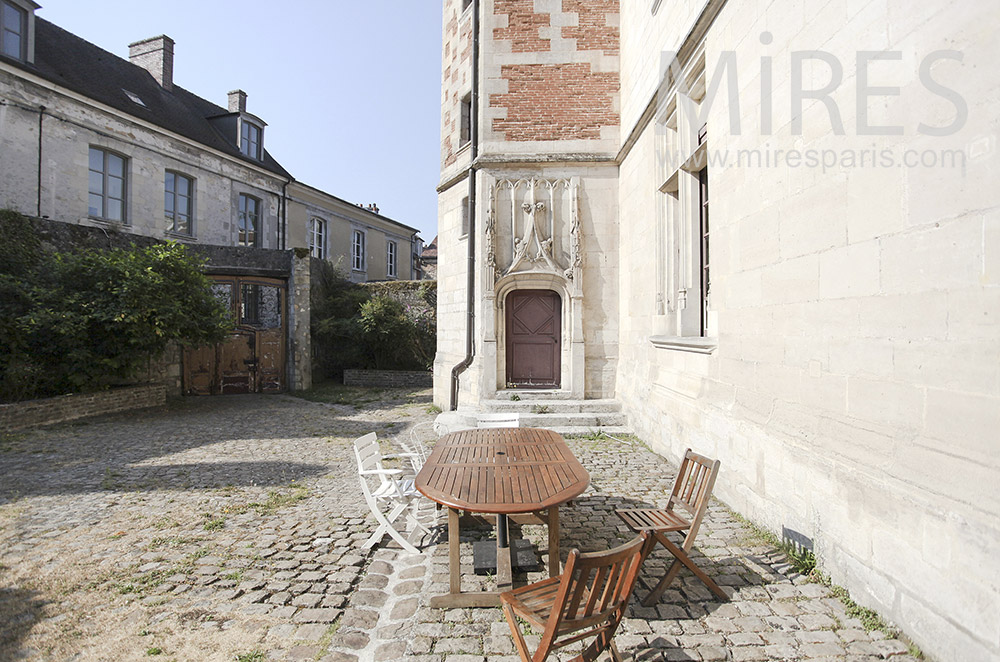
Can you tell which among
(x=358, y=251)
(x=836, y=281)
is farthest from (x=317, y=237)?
(x=836, y=281)

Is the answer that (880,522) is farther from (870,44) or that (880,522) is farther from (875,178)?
(870,44)

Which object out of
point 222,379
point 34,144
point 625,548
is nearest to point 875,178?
point 625,548

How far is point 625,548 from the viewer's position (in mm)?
2045

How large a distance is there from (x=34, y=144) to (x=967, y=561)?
16862 millimetres

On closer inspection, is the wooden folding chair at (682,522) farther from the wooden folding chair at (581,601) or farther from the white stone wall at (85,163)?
the white stone wall at (85,163)

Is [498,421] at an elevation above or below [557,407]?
above

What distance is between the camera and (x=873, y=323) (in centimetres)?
287

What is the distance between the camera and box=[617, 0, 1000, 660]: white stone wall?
7.47 ft

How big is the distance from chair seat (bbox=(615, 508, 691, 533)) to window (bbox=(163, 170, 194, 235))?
54.0ft

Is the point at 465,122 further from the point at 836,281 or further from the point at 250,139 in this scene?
the point at 250,139

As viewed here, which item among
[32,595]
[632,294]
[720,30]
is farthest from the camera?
[632,294]

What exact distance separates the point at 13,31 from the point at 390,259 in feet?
47.8

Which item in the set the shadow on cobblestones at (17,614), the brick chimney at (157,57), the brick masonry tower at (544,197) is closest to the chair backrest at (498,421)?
the brick masonry tower at (544,197)

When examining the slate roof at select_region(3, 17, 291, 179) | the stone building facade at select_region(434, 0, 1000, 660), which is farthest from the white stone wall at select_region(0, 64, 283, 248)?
the stone building facade at select_region(434, 0, 1000, 660)
